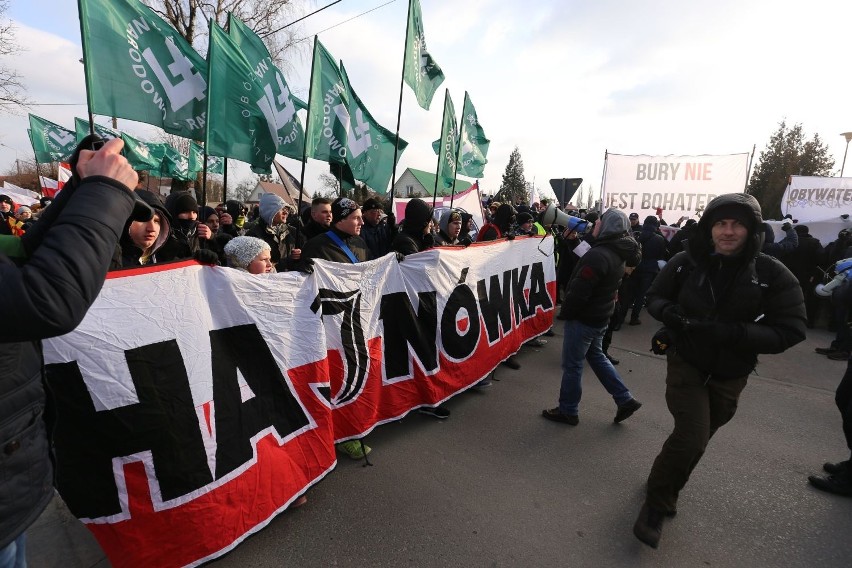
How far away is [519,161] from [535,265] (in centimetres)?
7960

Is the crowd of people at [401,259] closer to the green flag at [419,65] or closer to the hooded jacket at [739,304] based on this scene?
the hooded jacket at [739,304]

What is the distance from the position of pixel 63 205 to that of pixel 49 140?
644 inches

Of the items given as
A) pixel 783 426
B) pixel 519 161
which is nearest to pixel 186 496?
pixel 783 426

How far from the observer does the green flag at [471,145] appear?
9.45 meters

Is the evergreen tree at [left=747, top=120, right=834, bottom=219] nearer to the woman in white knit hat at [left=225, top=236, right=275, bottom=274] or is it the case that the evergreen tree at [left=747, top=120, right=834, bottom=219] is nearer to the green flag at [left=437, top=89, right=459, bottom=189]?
the green flag at [left=437, top=89, right=459, bottom=189]

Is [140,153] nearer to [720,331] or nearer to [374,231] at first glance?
[374,231]

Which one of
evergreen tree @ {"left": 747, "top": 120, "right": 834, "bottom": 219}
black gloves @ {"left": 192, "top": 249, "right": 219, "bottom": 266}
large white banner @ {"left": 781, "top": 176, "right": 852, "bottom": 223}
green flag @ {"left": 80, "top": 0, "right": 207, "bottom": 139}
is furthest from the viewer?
evergreen tree @ {"left": 747, "top": 120, "right": 834, "bottom": 219}

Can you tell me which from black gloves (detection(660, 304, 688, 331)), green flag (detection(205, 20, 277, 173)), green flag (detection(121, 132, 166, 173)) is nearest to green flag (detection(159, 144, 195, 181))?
green flag (detection(121, 132, 166, 173))

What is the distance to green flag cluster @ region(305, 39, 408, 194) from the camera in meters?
5.24

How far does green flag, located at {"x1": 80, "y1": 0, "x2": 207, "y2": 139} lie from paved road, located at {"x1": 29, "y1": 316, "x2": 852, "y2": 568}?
2.99m

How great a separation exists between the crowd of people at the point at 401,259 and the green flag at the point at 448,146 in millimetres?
3293

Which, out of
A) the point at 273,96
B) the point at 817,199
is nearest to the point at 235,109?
the point at 273,96

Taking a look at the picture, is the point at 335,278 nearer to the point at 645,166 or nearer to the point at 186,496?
the point at 186,496

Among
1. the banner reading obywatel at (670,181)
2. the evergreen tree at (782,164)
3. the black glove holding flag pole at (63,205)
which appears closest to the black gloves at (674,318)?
the black glove holding flag pole at (63,205)
